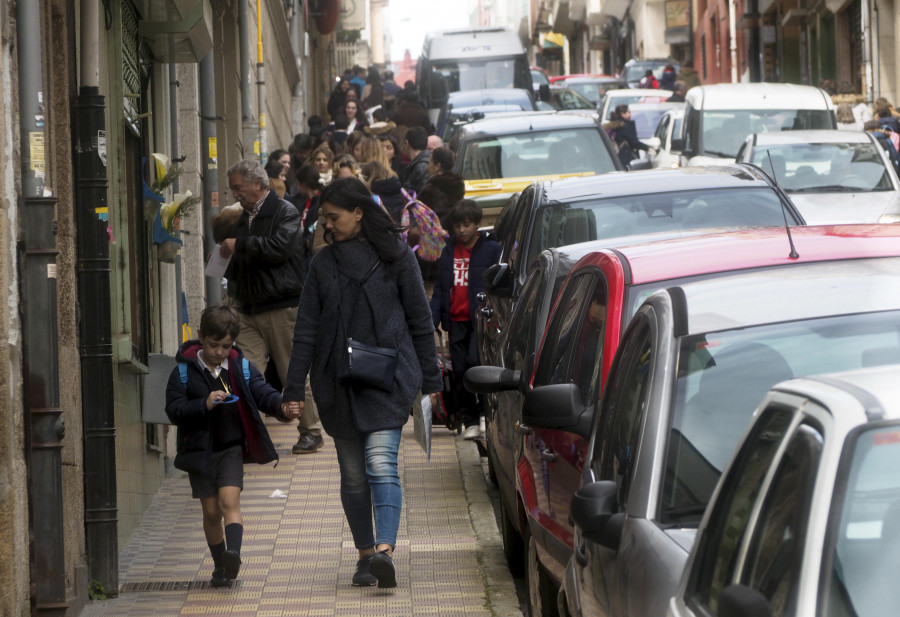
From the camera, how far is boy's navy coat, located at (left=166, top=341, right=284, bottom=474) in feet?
24.0

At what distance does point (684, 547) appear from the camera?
362cm

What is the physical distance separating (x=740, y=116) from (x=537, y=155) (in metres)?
6.52

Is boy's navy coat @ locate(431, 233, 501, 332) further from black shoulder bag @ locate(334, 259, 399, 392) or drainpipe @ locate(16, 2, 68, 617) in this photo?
drainpipe @ locate(16, 2, 68, 617)

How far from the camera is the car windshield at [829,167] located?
1673 cm

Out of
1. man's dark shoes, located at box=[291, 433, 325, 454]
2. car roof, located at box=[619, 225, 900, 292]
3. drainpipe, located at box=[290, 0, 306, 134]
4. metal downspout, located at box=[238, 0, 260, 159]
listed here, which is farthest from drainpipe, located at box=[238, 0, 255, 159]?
drainpipe, located at box=[290, 0, 306, 134]

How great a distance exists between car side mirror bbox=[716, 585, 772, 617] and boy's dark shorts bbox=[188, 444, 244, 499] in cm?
484

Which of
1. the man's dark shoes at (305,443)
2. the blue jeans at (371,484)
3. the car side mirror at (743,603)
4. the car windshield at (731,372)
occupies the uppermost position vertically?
the car windshield at (731,372)

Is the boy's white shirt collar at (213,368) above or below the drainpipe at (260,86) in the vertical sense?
below

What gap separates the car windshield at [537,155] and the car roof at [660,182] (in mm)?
7238

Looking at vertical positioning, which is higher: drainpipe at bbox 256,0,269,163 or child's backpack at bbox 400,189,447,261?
drainpipe at bbox 256,0,269,163

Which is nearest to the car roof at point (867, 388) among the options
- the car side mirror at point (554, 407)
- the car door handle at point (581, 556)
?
the car door handle at point (581, 556)

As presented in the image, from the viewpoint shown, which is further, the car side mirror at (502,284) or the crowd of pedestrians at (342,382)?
the car side mirror at (502,284)

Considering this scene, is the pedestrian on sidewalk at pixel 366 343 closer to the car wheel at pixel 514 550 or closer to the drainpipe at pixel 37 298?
the car wheel at pixel 514 550

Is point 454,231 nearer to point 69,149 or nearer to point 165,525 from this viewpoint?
point 165,525
